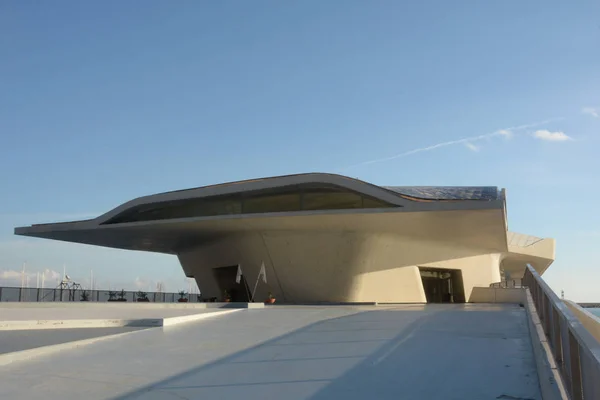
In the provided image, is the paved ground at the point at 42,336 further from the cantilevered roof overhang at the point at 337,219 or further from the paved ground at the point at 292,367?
the cantilevered roof overhang at the point at 337,219

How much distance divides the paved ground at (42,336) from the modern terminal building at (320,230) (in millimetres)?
Answer: 14311

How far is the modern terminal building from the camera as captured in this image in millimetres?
23984

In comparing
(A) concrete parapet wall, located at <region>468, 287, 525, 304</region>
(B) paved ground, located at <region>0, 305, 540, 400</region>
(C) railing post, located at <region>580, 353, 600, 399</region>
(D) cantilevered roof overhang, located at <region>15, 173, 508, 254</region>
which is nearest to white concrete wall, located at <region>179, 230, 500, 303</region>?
(D) cantilevered roof overhang, located at <region>15, 173, 508, 254</region>

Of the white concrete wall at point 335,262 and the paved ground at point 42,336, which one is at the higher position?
the white concrete wall at point 335,262

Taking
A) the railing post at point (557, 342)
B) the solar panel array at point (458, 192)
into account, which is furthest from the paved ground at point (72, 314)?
the solar panel array at point (458, 192)

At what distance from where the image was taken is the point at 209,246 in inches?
1250

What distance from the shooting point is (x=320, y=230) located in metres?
26.5

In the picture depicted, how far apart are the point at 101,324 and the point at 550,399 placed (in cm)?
970

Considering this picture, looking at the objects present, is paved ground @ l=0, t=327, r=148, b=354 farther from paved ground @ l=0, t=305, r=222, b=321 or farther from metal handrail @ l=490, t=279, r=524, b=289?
metal handrail @ l=490, t=279, r=524, b=289

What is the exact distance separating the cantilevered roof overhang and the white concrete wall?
902 mm

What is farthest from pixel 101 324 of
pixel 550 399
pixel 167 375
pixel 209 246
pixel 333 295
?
pixel 209 246

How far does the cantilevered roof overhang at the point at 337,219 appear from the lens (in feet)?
75.5

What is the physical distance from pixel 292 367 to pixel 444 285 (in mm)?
31540

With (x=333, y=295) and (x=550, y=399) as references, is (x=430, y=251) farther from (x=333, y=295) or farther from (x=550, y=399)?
(x=550, y=399)
